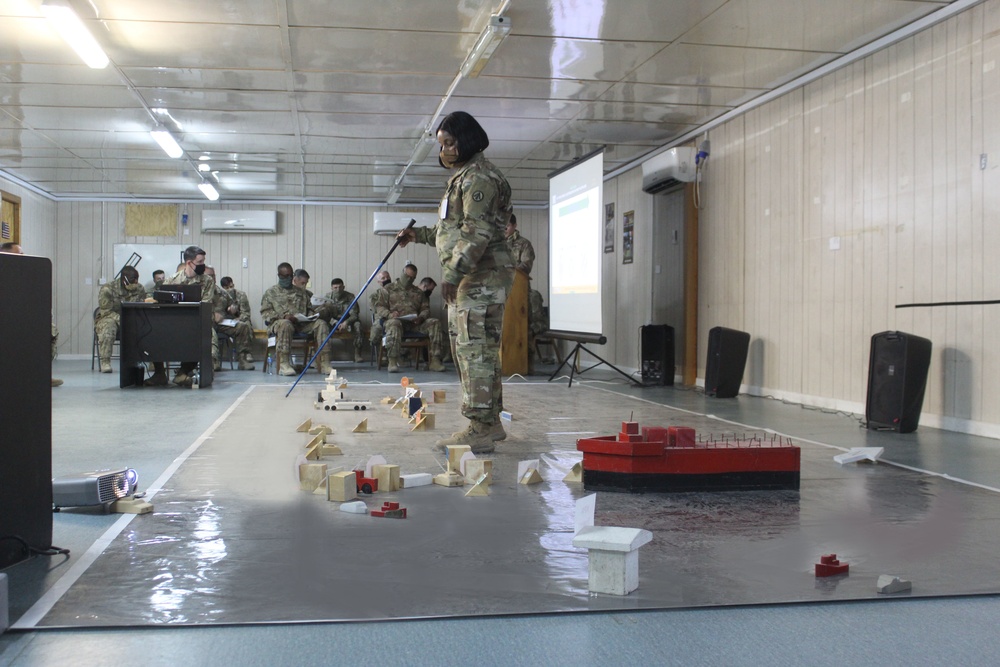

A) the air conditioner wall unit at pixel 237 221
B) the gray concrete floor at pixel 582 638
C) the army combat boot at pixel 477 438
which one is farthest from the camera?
the air conditioner wall unit at pixel 237 221

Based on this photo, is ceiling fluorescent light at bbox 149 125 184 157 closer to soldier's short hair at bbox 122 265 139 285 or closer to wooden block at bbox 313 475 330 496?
soldier's short hair at bbox 122 265 139 285

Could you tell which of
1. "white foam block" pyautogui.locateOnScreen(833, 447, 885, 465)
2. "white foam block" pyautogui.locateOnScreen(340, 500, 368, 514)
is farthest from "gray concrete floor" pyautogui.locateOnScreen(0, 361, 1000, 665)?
"white foam block" pyautogui.locateOnScreen(833, 447, 885, 465)

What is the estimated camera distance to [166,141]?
30.4ft

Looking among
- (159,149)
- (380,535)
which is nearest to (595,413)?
(380,535)

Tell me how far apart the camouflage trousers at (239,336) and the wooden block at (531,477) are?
28.7 ft

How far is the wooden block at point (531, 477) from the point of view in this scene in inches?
131

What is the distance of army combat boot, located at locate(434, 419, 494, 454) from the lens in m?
4.12

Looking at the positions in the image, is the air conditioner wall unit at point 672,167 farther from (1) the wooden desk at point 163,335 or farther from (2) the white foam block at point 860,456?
(2) the white foam block at point 860,456

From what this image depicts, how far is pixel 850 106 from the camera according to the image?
20.8 feet

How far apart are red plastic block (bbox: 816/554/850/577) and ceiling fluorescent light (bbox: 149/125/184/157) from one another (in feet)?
28.2

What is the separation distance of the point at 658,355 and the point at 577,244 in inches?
68.0

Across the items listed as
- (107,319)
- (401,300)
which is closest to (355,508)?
(107,319)

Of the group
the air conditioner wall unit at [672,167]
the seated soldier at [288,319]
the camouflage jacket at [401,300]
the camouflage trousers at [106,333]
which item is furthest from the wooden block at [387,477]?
the camouflage jacket at [401,300]

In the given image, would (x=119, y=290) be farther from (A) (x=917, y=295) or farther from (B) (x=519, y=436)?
(A) (x=917, y=295)
